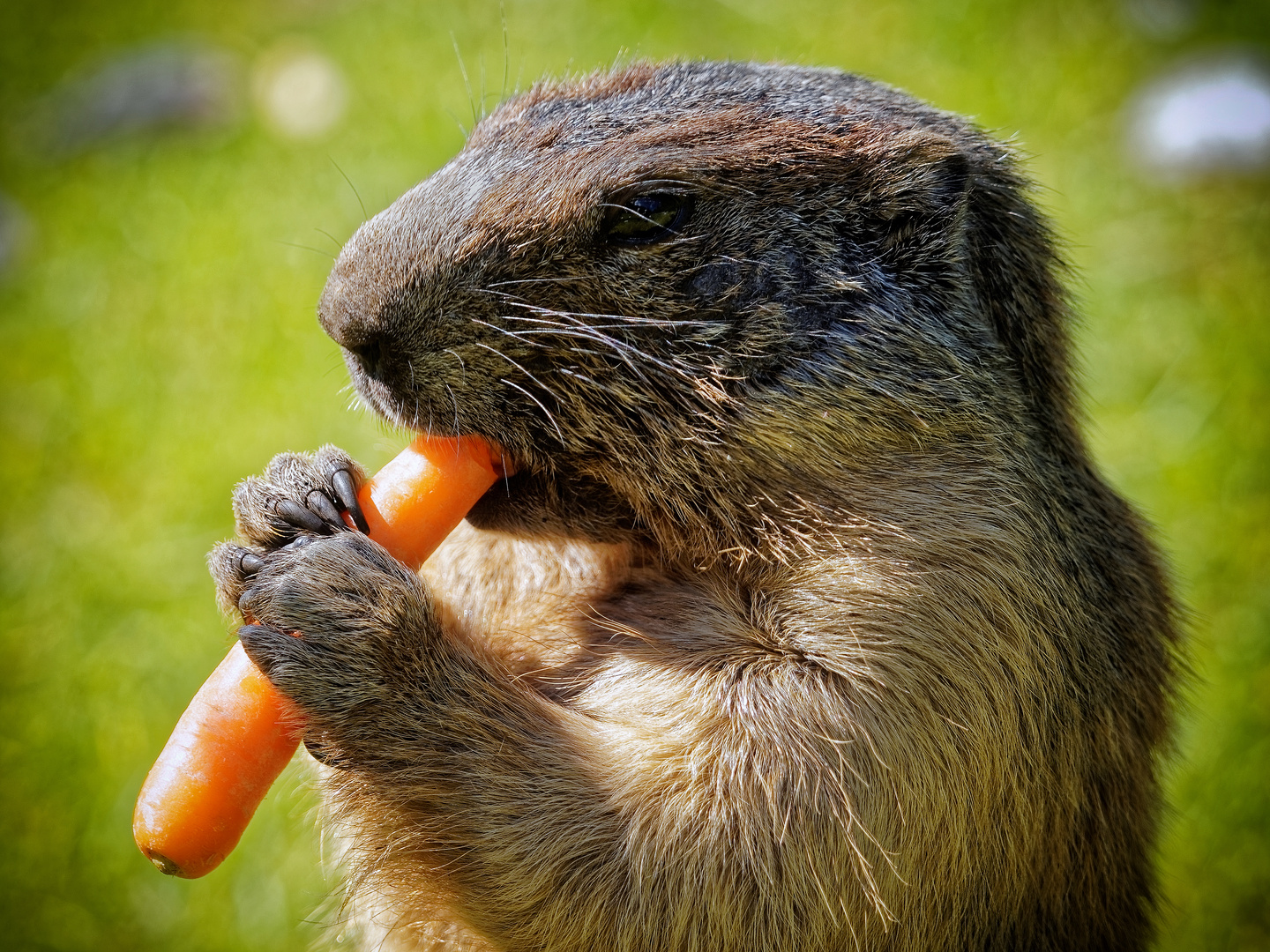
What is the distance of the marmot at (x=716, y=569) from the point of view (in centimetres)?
297

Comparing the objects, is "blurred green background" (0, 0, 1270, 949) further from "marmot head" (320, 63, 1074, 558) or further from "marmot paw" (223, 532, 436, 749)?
"marmot paw" (223, 532, 436, 749)

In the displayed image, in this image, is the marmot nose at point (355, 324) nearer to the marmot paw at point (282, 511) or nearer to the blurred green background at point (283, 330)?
the marmot paw at point (282, 511)

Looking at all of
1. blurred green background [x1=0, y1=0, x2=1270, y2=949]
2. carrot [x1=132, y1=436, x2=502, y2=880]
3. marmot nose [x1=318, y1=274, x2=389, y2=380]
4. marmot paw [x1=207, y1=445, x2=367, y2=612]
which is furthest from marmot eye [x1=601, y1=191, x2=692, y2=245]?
carrot [x1=132, y1=436, x2=502, y2=880]

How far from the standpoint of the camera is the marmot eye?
3203mm

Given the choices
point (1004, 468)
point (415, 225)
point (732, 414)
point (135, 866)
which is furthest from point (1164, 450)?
point (135, 866)

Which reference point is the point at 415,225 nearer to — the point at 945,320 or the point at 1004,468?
the point at 945,320

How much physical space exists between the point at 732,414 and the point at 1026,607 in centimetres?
107

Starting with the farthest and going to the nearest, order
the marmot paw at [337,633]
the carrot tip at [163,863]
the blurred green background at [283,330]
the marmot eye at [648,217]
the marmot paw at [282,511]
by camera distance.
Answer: the blurred green background at [283,330] < the marmot eye at [648,217] < the marmot paw at [282,511] < the carrot tip at [163,863] < the marmot paw at [337,633]

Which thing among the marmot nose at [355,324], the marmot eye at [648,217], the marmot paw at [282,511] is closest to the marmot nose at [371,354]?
the marmot nose at [355,324]

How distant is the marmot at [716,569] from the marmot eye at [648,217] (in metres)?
0.01

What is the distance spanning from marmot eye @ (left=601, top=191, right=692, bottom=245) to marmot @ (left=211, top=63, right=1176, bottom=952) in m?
0.01

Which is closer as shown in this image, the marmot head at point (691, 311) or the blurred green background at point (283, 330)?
the marmot head at point (691, 311)

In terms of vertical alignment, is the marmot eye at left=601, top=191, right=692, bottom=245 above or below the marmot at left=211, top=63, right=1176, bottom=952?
above

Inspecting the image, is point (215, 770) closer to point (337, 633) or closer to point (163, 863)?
point (163, 863)
